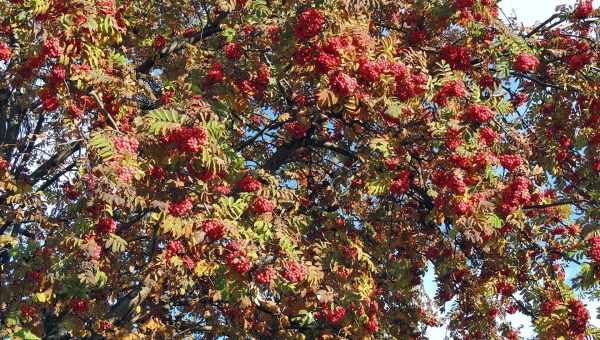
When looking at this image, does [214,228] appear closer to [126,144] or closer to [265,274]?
[265,274]

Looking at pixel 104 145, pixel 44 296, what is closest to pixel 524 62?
pixel 104 145

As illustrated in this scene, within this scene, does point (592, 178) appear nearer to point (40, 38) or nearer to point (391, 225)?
point (391, 225)

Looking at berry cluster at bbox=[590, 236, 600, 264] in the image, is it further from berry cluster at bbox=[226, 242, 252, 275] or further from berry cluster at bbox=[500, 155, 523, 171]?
berry cluster at bbox=[226, 242, 252, 275]

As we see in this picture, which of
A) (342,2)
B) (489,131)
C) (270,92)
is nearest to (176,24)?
(270,92)

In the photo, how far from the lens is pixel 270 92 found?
8500 millimetres

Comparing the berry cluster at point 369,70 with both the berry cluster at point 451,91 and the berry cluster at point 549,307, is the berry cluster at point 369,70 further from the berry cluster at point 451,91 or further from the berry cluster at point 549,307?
the berry cluster at point 549,307

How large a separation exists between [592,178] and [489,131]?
8.72ft

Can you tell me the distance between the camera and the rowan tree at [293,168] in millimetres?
6234

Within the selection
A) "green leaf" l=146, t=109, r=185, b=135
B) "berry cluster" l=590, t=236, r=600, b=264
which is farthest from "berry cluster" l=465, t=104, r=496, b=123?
"green leaf" l=146, t=109, r=185, b=135

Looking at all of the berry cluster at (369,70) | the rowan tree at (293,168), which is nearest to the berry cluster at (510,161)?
the rowan tree at (293,168)

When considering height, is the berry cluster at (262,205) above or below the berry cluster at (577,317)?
below

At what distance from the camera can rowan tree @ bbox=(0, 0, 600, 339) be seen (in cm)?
623

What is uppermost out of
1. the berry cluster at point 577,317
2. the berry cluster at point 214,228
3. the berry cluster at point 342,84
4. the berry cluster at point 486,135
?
the berry cluster at point 486,135

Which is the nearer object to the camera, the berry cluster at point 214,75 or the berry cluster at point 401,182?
the berry cluster at point 214,75
